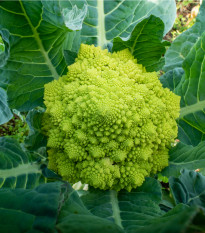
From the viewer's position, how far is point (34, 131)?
113 cm

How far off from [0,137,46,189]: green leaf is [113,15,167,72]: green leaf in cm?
77

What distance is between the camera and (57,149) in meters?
1.15

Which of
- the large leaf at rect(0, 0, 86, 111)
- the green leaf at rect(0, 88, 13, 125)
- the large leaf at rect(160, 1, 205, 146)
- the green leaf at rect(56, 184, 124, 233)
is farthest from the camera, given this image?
the green leaf at rect(0, 88, 13, 125)

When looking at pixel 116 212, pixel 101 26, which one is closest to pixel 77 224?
pixel 116 212

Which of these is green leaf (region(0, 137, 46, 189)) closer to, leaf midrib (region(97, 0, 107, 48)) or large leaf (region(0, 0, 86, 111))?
large leaf (region(0, 0, 86, 111))

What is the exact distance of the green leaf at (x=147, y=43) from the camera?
1119 mm

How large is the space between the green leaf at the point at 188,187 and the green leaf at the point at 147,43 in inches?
24.4

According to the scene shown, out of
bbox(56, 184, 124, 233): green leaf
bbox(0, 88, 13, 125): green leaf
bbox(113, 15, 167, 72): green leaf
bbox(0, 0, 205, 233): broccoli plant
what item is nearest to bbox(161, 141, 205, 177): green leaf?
bbox(0, 0, 205, 233): broccoli plant

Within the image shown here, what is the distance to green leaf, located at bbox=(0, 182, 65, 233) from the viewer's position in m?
0.67

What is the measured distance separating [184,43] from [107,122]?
0.95 meters

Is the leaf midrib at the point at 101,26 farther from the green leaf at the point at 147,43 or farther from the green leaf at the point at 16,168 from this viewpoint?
the green leaf at the point at 16,168

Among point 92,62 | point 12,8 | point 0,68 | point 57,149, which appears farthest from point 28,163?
point 12,8

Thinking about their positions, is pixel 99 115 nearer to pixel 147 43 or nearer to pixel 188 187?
pixel 147 43

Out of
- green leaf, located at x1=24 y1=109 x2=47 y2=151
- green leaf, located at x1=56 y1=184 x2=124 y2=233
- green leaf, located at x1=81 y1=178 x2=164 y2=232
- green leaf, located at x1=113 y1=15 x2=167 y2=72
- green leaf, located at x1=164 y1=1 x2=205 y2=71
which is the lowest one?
green leaf, located at x1=56 y1=184 x2=124 y2=233
